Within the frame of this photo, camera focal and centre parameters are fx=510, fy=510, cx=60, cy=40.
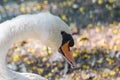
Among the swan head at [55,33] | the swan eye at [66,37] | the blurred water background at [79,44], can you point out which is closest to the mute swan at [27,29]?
the swan head at [55,33]

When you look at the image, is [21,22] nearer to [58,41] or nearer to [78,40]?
[58,41]

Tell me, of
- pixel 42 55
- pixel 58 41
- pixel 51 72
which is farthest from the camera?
pixel 42 55

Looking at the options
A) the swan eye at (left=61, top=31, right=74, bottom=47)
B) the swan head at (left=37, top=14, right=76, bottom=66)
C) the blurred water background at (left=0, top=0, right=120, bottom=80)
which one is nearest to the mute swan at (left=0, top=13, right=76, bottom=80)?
the swan head at (left=37, top=14, right=76, bottom=66)

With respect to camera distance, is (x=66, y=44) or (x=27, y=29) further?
(x=66, y=44)

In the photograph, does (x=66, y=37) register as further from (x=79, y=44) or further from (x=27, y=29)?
(x=79, y=44)

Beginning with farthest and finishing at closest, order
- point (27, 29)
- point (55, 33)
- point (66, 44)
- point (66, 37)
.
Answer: point (66, 44) < point (66, 37) < point (55, 33) < point (27, 29)

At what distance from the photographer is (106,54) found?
20.8 feet

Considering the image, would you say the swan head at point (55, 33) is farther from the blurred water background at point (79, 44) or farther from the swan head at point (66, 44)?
the blurred water background at point (79, 44)

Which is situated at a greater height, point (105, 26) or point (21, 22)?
point (21, 22)

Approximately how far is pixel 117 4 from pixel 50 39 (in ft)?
11.0

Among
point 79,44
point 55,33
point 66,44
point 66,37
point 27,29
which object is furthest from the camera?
point 79,44

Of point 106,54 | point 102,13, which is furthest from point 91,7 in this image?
point 106,54

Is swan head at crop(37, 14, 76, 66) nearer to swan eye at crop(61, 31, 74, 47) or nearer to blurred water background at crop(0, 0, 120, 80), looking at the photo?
swan eye at crop(61, 31, 74, 47)

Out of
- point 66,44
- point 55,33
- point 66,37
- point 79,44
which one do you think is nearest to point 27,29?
point 55,33
